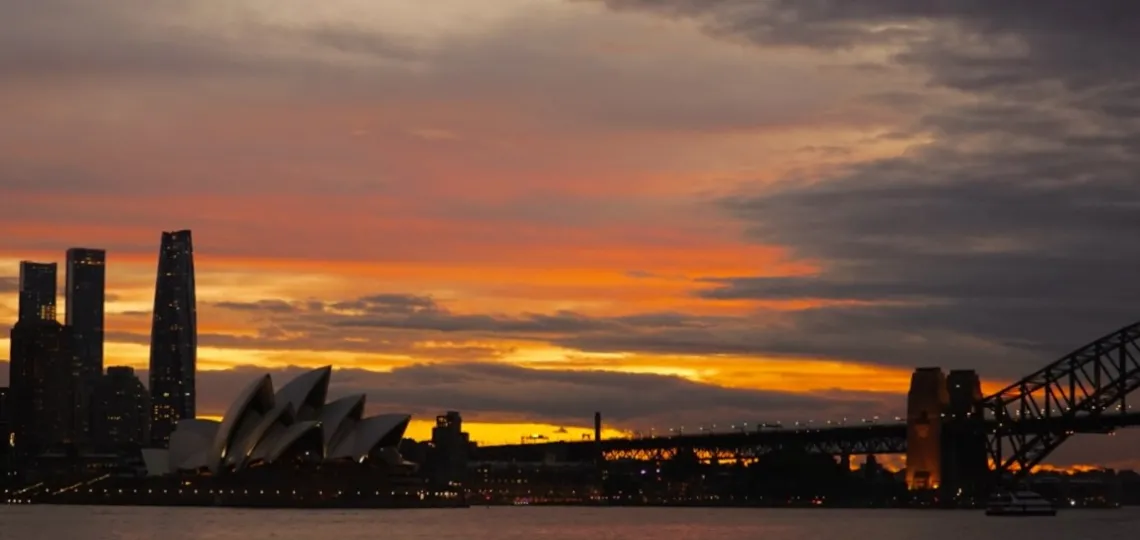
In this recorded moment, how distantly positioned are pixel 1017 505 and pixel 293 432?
63.3m

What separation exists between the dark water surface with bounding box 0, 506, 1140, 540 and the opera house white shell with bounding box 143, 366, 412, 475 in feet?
15.2

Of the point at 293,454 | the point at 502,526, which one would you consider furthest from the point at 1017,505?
the point at 293,454

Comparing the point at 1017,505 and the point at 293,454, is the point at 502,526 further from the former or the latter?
the point at 1017,505

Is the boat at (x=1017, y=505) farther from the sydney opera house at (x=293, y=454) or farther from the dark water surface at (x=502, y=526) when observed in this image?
the sydney opera house at (x=293, y=454)

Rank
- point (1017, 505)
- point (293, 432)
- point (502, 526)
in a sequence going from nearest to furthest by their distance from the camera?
point (502, 526) < point (293, 432) < point (1017, 505)

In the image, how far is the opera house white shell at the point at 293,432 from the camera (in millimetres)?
170500

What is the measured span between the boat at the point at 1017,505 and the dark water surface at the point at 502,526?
1.19 metres

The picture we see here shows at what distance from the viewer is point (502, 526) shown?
152250mm

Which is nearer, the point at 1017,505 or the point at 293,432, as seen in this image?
the point at 293,432

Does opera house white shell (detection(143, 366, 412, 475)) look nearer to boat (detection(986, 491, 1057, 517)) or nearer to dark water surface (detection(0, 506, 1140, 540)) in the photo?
dark water surface (detection(0, 506, 1140, 540))

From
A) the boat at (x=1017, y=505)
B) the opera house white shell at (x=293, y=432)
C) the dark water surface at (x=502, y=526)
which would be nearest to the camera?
the dark water surface at (x=502, y=526)

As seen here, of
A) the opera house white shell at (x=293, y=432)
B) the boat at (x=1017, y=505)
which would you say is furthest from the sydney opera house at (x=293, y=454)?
the boat at (x=1017, y=505)

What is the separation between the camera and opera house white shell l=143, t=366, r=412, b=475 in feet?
559

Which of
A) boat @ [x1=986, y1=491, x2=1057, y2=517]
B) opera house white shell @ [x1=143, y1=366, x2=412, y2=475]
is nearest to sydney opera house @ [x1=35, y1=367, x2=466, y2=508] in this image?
opera house white shell @ [x1=143, y1=366, x2=412, y2=475]
